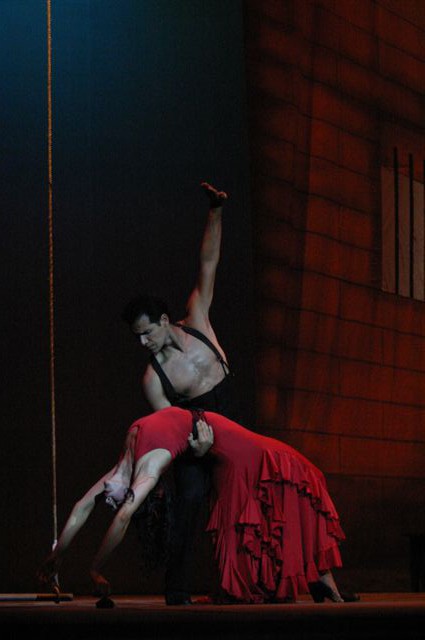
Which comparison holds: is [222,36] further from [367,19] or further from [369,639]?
[369,639]

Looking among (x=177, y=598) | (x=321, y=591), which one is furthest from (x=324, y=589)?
(x=177, y=598)

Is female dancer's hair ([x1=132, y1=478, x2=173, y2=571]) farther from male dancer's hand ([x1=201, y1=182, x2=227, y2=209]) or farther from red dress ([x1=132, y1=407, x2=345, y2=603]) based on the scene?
male dancer's hand ([x1=201, y1=182, x2=227, y2=209])

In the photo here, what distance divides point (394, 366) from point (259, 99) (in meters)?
2.21

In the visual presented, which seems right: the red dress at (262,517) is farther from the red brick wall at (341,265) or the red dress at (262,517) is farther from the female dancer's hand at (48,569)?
the red brick wall at (341,265)

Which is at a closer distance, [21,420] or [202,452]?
[202,452]

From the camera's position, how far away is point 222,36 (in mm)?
7004

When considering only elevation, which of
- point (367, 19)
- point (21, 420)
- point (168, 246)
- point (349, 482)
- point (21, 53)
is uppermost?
point (367, 19)

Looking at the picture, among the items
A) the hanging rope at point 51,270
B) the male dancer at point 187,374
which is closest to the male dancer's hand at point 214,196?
the male dancer at point 187,374

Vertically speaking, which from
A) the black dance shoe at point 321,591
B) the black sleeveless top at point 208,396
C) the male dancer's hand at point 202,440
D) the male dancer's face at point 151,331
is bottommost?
the black dance shoe at point 321,591

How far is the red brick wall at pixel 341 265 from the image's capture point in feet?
24.7

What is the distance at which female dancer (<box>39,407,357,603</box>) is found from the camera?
4664 millimetres

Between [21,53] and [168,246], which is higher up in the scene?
[21,53]

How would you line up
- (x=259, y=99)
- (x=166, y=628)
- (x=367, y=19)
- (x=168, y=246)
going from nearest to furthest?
(x=166, y=628) → (x=168, y=246) → (x=259, y=99) → (x=367, y=19)

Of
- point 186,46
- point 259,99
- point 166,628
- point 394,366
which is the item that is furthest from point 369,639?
point 394,366
